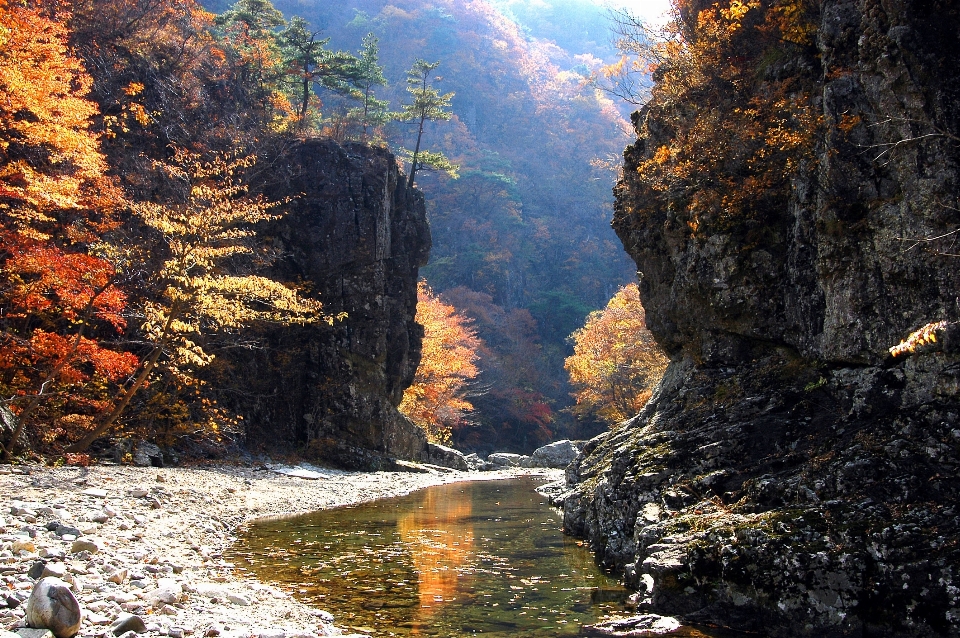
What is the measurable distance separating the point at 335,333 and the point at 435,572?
22048mm

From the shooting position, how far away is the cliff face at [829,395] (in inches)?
283

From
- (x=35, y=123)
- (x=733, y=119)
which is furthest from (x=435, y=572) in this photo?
(x=35, y=123)

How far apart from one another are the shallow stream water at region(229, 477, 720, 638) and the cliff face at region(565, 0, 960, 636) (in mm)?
949

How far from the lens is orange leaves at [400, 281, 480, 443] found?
4322cm

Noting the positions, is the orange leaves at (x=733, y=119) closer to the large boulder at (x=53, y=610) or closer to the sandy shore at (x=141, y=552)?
the sandy shore at (x=141, y=552)

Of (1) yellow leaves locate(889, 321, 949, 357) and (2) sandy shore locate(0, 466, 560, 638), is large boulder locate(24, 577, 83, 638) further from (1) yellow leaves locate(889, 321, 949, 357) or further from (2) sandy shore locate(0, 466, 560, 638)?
(1) yellow leaves locate(889, 321, 949, 357)

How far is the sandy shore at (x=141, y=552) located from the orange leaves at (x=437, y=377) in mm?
25694

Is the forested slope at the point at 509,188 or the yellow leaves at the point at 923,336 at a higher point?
the forested slope at the point at 509,188

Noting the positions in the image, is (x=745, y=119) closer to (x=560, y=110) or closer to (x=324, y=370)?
(x=324, y=370)

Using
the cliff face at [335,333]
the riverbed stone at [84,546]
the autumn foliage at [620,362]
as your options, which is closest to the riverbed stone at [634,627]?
the riverbed stone at [84,546]

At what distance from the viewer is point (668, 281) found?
1689 cm

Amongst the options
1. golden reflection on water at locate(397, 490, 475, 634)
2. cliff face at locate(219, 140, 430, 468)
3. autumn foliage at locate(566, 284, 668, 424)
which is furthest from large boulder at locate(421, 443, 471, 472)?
golden reflection on water at locate(397, 490, 475, 634)

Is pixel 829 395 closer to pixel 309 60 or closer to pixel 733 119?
pixel 733 119

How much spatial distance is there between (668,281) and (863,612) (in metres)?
11.0
